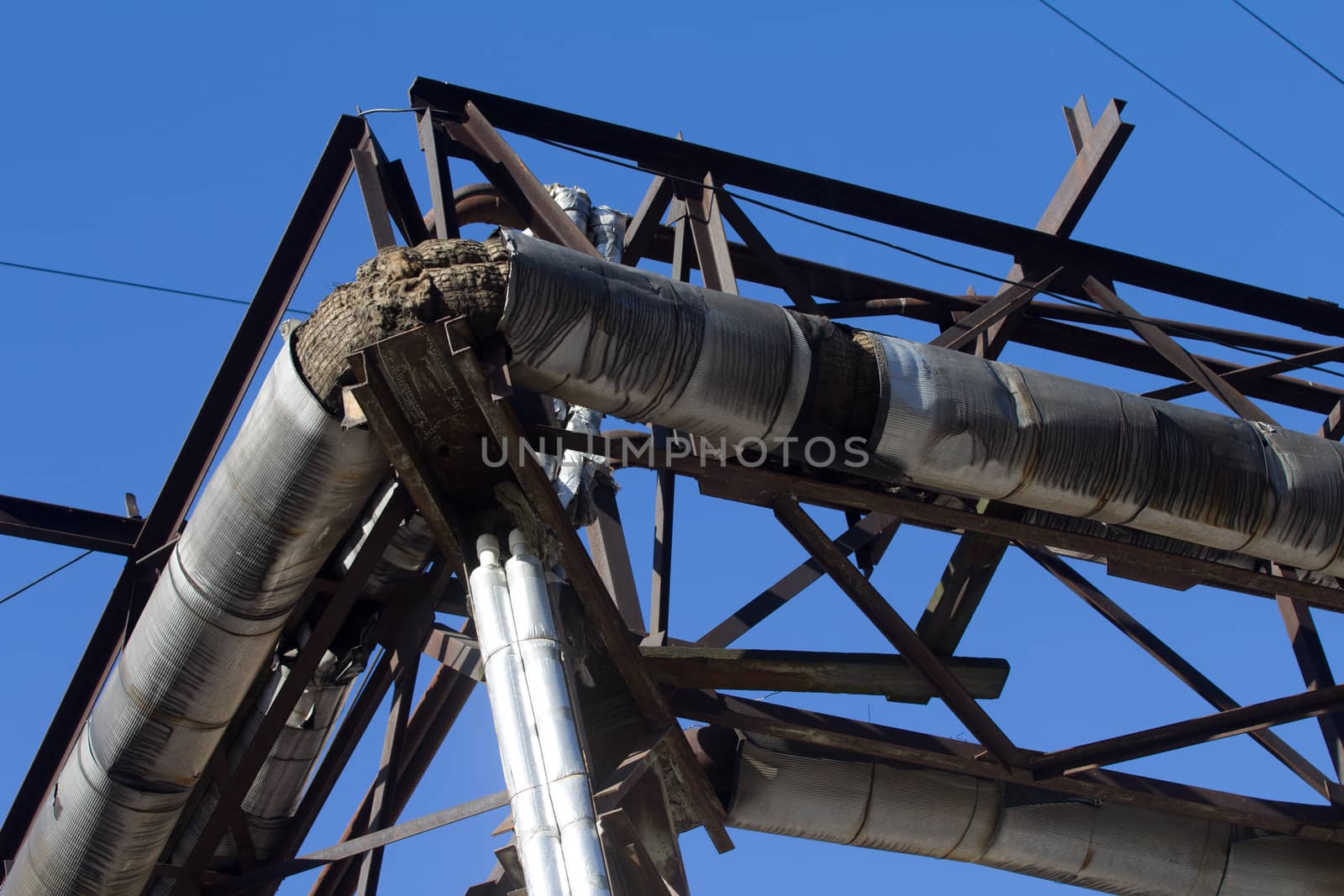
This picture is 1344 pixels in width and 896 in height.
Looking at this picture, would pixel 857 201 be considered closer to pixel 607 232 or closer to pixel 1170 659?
pixel 607 232

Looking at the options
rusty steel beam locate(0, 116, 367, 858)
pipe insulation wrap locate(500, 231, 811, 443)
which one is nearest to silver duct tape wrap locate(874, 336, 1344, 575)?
pipe insulation wrap locate(500, 231, 811, 443)

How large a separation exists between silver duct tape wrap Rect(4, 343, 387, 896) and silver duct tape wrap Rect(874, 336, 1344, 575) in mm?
2449

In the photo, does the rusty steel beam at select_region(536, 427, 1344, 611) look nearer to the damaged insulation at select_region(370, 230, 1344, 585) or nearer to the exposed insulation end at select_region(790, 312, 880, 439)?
the damaged insulation at select_region(370, 230, 1344, 585)

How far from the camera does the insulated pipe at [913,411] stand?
7.03 meters

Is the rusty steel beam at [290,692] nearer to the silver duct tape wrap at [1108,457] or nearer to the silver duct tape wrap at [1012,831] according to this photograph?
the silver duct tape wrap at [1108,457]

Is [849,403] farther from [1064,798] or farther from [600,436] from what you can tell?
[1064,798]

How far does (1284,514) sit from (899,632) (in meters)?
1.92

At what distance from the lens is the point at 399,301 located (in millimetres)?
6871

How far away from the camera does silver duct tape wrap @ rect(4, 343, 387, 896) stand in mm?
7238

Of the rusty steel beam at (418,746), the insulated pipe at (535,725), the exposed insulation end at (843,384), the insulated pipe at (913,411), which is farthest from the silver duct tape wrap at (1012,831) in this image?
the insulated pipe at (535,725)

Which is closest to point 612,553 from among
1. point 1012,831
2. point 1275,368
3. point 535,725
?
point 535,725

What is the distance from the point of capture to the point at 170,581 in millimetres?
7879

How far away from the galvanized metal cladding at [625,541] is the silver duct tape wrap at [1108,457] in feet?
0.06

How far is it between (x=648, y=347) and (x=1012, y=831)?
431 cm
